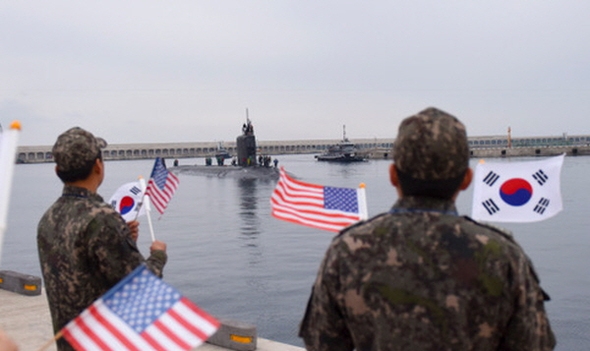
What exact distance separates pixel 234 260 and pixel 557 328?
11468 mm

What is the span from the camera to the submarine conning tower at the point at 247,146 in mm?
72625

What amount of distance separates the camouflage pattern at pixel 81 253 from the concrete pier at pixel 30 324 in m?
4.06

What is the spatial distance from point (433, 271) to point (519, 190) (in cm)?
346

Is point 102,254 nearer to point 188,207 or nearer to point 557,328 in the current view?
point 557,328

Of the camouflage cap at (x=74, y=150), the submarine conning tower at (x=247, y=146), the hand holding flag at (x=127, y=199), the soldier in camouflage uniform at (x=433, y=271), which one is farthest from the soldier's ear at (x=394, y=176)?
the submarine conning tower at (x=247, y=146)

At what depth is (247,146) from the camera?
72.7 meters

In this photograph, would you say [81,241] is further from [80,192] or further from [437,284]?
[437,284]

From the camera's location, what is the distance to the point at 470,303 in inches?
106

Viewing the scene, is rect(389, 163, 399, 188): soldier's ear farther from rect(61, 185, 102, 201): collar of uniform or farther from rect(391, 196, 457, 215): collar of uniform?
rect(61, 185, 102, 201): collar of uniform

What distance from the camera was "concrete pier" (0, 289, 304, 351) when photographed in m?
8.40

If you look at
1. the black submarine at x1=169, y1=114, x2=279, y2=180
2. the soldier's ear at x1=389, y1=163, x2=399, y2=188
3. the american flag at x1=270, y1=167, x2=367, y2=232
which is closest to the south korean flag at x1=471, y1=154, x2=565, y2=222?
the american flag at x1=270, y1=167, x2=367, y2=232

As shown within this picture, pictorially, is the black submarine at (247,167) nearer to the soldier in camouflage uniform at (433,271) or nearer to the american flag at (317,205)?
the american flag at (317,205)

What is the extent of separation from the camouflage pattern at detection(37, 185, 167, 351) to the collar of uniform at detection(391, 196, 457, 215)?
6.75ft

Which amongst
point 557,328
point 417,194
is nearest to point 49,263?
point 417,194
